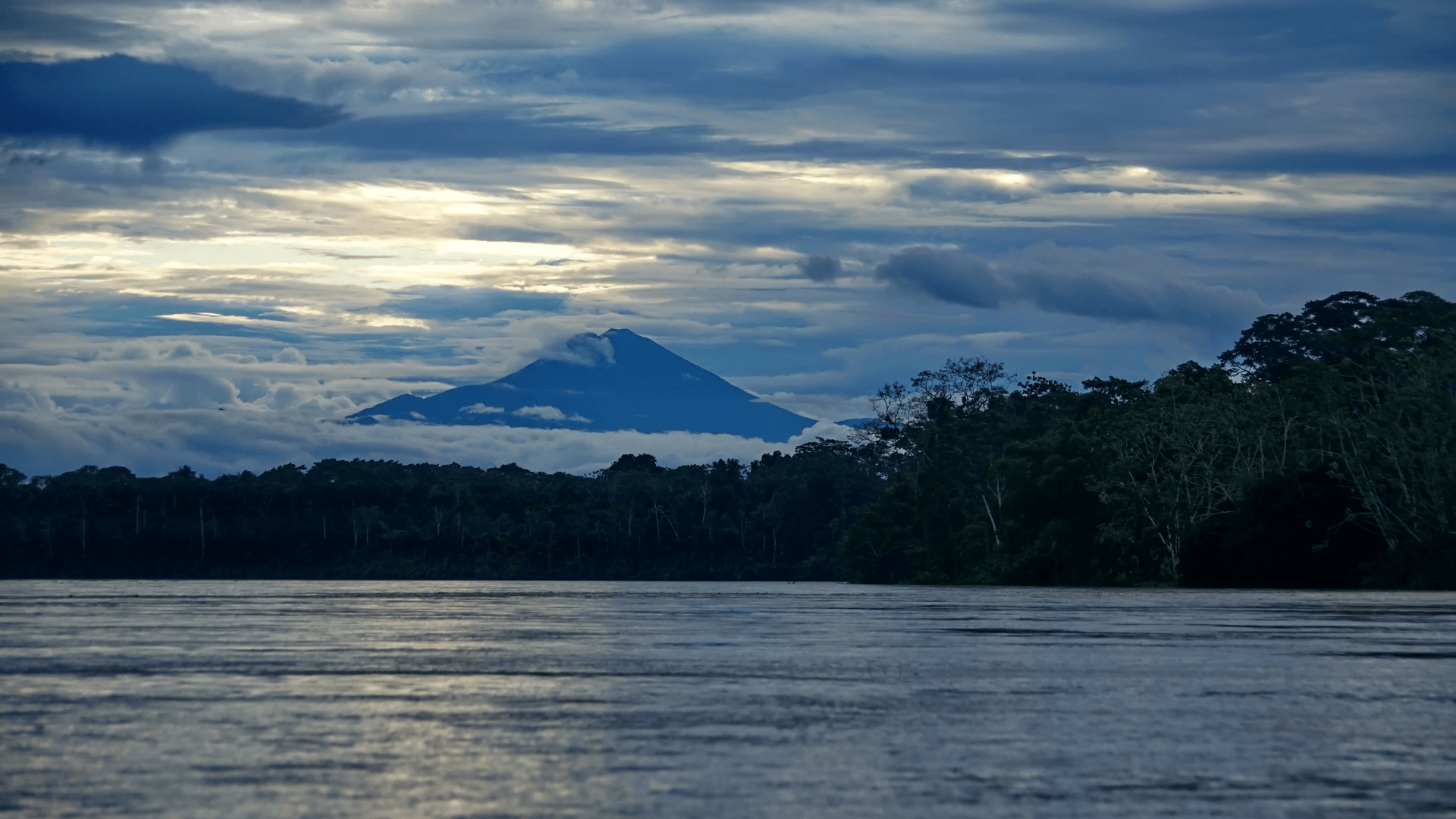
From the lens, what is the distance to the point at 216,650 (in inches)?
1131

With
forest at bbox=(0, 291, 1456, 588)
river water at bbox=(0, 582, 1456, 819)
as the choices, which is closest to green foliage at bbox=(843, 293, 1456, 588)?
forest at bbox=(0, 291, 1456, 588)

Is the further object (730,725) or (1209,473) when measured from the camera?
(1209,473)

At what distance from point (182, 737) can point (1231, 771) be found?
29.7ft

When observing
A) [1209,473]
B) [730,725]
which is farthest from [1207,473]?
[730,725]

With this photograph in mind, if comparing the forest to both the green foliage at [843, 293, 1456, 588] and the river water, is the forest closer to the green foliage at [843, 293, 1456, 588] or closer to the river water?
the green foliage at [843, 293, 1456, 588]

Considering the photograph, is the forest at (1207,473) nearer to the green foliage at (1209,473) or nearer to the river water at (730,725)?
the green foliage at (1209,473)

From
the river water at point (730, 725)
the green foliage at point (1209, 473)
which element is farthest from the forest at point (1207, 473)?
the river water at point (730, 725)

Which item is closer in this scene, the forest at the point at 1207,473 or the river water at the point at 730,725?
the river water at the point at 730,725

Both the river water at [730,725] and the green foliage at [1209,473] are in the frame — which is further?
the green foliage at [1209,473]

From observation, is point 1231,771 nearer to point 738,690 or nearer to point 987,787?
point 987,787

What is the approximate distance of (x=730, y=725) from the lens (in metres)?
16.5

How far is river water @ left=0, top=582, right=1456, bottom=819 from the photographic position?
39.4 ft

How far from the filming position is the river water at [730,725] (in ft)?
39.4

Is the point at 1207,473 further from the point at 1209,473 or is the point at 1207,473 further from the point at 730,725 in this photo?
the point at 730,725
